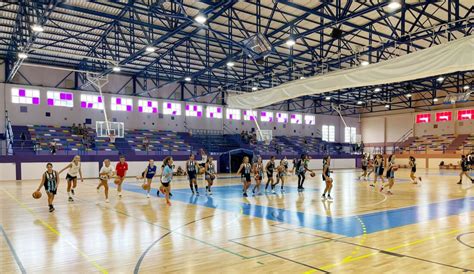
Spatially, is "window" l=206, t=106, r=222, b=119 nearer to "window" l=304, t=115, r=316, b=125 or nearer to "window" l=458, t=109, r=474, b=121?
"window" l=304, t=115, r=316, b=125

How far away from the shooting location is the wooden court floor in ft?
19.4

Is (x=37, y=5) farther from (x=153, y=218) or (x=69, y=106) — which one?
(x=69, y=106)

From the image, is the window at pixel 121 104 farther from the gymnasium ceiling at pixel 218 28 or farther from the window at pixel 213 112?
the window at pixel 213 112

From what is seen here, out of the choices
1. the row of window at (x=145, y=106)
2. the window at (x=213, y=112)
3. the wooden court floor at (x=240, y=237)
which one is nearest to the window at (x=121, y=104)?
the row of window at (x=145, y=106)

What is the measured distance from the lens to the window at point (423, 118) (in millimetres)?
45750

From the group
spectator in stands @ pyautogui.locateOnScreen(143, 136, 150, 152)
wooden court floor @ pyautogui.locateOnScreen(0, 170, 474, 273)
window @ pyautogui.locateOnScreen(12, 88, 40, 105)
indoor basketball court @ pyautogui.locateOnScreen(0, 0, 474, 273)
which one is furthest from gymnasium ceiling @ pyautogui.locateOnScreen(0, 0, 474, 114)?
wooden court floor @ pyautogui.locateOnScreen(0, 170, 474, 273)

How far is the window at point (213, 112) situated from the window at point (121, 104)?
8.77m

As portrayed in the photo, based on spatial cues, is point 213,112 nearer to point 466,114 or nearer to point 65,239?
point 466,114

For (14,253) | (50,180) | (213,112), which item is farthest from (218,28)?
(14,253)

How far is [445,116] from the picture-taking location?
44.2 metres

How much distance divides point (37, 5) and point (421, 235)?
18.7 m

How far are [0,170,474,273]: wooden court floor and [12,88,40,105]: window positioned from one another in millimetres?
19423

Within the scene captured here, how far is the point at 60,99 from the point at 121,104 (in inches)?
211

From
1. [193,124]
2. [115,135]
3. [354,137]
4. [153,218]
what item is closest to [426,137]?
[354,137]
